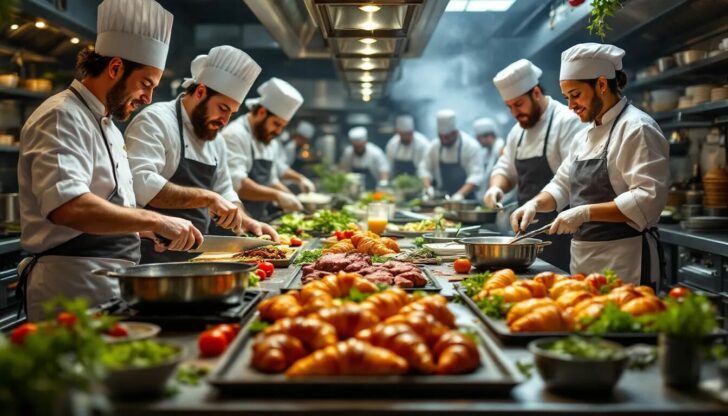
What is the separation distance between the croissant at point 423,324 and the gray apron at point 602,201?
6.89ft

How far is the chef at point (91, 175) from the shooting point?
2.55 m

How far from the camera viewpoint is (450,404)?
57.0 inches

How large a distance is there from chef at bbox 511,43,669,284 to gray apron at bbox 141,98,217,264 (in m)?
1.84

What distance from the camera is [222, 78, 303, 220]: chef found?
19.7 feet

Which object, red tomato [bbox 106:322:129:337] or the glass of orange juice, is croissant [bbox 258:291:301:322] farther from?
the glass of orange juice

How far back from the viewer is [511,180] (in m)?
5.45

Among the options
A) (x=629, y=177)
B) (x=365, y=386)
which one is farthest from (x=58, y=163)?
(x=629, y=177)

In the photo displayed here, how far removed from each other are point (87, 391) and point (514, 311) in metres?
1.21

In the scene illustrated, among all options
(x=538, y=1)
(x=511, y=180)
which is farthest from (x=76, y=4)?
(x=538, y=1)

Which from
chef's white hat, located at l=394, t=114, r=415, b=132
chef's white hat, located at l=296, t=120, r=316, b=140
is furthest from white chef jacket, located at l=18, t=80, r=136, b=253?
chef's white hat, located at l=296, t=120, r=316, b=140

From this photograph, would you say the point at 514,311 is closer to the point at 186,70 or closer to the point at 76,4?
the point at 76,4

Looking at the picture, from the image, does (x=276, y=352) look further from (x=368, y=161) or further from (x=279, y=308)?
(x=368, y=161)

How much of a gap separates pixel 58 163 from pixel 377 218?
2.65 meters

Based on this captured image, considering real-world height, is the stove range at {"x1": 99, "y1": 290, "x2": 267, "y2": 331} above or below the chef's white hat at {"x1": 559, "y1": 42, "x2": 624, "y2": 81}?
below
